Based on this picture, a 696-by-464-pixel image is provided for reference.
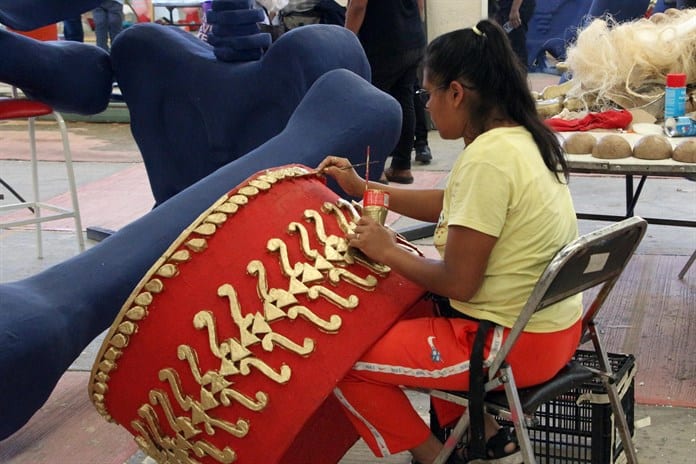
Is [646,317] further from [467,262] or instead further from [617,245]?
[467,262]

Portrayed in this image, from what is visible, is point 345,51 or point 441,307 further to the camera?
point 345,51

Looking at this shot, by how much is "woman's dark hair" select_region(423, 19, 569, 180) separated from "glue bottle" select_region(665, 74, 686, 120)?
1.61 meters

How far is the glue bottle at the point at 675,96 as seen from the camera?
12.0ft

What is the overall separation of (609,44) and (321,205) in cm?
215

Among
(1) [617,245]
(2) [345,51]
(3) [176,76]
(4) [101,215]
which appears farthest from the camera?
(4) [101,215]

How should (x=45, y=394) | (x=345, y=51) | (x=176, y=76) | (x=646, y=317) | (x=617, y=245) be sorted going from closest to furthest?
(x=45, y=394) < (x=617, y=245) < (x=345, y=51) < (x=176, y=76) < (x=646, y=317)

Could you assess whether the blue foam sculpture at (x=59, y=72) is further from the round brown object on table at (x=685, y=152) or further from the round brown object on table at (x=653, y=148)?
the round brown object on table at (x=685, y=152)

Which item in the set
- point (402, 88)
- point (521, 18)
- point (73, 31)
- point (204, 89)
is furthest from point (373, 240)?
point (73, 31)

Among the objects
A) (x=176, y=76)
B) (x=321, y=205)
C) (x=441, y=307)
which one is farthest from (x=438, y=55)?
(x=176, y=76)

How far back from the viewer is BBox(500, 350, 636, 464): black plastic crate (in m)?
2.49

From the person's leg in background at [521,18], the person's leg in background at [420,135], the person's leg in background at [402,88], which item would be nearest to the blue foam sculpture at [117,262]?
the person's leg in background at [402,88]

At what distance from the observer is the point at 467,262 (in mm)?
2074

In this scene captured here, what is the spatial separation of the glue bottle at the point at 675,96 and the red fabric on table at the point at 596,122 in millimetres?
158

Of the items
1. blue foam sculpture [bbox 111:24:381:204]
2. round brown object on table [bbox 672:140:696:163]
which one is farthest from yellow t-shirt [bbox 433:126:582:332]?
round brown object on table [bbox 672:140:696:163]
